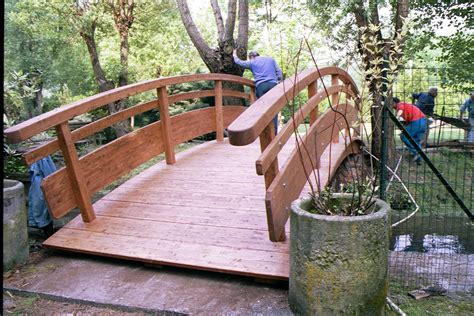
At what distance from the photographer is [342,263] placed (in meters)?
2.44

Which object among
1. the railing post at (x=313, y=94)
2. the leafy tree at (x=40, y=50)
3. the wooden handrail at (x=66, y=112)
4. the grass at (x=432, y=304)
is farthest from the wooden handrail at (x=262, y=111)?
the leafy tree at (x=40, y=50)

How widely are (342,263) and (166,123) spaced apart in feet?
11.5

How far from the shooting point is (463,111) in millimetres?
5453

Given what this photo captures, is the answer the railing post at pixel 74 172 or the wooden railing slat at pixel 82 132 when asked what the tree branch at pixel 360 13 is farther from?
the railing post at pixel 74 172

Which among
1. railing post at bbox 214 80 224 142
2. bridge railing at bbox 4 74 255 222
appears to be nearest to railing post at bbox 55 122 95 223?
bridge railing at bbox 4 74 255 222

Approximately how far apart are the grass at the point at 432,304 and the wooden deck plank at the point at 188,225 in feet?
2.48

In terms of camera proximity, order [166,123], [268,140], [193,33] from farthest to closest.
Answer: [193,33] < [166,123] < [268,140]

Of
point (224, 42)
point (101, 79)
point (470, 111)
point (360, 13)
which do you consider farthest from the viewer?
point (101, 79)

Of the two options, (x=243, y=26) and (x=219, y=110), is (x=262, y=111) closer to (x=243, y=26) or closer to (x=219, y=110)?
(x=219, y=110)

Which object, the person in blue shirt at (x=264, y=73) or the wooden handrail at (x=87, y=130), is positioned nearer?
the wooden handrail at (x=87, y=130)

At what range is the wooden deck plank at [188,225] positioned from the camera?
3252mm

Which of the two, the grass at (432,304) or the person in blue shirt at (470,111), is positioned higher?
the person in blue shirt at (470,111)

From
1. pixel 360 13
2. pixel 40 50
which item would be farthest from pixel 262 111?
pixel 40 50

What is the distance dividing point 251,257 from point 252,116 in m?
1.06
